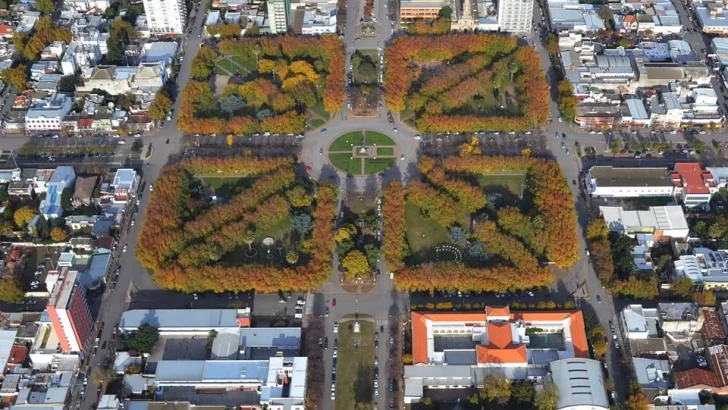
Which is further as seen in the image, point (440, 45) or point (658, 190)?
point (440, 45)

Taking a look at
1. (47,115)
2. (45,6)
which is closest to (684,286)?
(47,115)

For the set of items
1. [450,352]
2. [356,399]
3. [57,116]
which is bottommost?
[356,399]

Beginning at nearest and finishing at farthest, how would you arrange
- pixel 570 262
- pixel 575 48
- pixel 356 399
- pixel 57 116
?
pixel 356 399, pixel 570 262, pixel 57 116, pixel 575 48

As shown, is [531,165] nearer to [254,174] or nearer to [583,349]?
[583,349]

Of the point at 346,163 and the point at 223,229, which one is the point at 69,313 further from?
the point at 346,163

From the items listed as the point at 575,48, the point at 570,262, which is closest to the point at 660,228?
the point at 570,262

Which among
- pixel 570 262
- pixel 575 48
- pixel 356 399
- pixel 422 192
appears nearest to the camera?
pixel 356 399

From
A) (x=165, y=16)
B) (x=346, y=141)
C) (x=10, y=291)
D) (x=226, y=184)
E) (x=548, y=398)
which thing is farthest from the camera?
(x=165, y=16)
